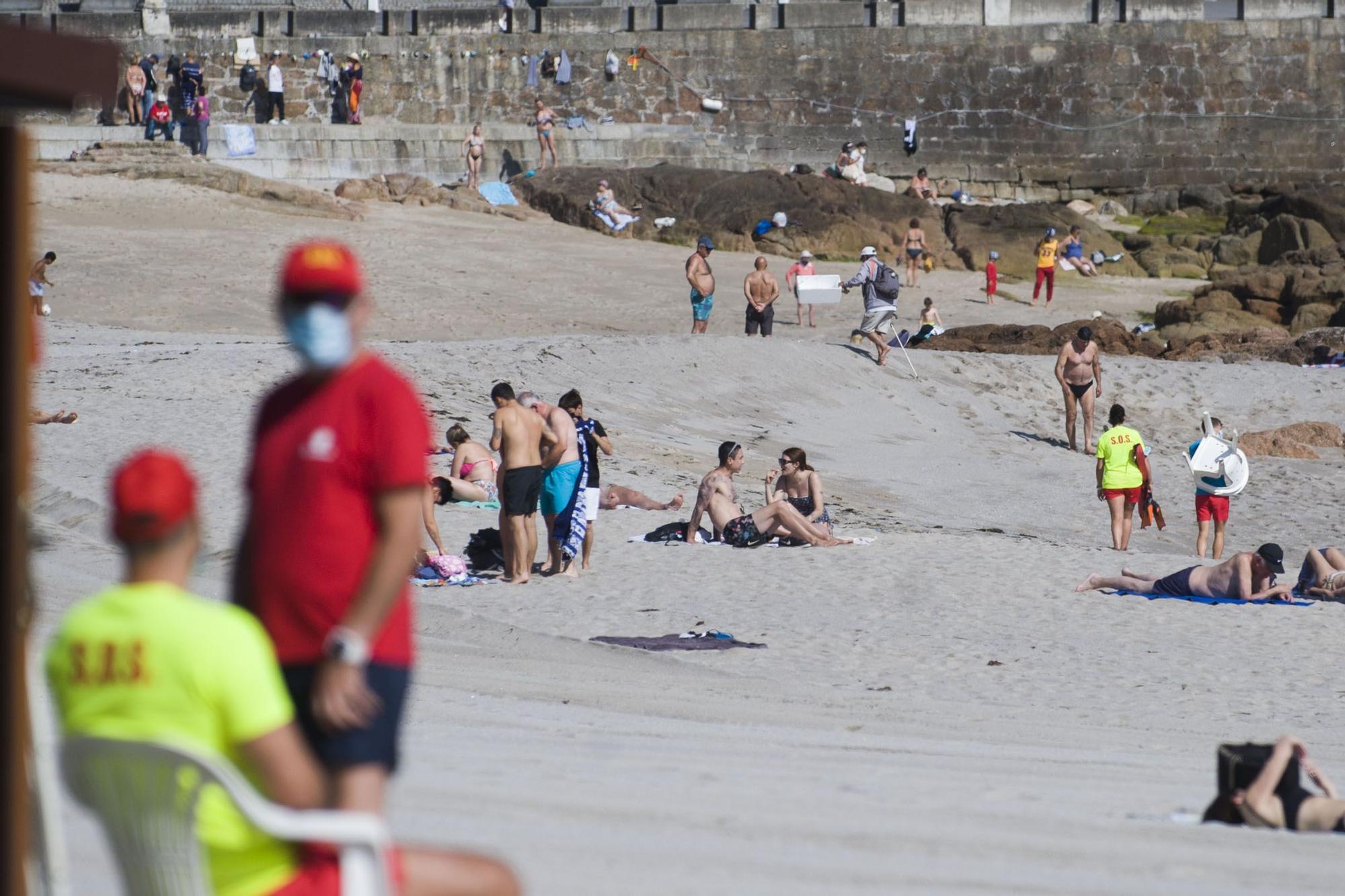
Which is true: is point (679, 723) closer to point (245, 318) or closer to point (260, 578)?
point (260, 578)

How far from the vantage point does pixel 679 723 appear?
234 inches

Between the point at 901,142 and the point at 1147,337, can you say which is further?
the point at 901,142

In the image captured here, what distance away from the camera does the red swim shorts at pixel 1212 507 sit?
39.6 feet

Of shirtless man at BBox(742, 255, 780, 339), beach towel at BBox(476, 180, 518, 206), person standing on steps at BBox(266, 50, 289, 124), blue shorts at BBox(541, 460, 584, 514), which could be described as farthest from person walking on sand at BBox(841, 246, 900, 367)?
person standing on steps at BBox(266, 50, 289, 124)

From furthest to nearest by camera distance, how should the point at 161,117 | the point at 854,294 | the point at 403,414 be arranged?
the point at 161,117 → the point at 854,294 → the point at 403,414

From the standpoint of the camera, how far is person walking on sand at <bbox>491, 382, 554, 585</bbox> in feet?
30.7

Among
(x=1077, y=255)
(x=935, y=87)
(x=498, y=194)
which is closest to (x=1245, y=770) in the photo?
(x=1077, y=255)

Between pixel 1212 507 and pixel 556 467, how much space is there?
5.21 m

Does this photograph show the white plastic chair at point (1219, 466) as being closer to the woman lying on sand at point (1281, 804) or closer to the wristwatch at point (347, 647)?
the woman lying on sand at point (1281, 804)

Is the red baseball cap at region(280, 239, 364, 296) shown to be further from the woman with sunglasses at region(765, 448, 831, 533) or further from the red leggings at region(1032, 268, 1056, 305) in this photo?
the red leggings at region(1032, 268, 1056, 305)

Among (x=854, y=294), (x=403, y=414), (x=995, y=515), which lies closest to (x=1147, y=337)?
(x=854, y=294)

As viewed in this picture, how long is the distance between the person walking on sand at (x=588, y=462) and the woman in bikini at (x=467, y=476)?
4.64 ft

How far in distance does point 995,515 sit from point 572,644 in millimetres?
6697

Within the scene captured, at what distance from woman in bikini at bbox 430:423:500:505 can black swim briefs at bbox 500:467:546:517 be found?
6.67 feet
